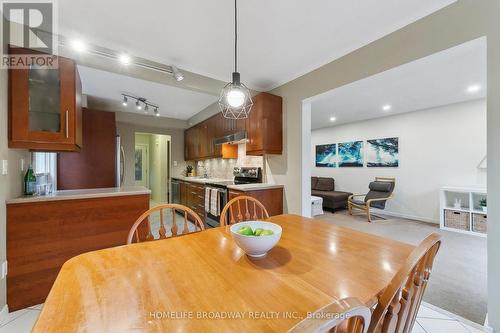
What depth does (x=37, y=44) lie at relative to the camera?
80.8 inches

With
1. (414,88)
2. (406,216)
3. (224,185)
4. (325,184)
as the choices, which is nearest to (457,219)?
(406,216)

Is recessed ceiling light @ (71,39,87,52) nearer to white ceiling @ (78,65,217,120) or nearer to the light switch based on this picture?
white ceiling @ (78,65,217,120)

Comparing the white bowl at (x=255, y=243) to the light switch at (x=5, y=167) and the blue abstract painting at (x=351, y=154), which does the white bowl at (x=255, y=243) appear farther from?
the blue abstract painting at (x=351, y=154)

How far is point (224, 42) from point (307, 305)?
2.40 m

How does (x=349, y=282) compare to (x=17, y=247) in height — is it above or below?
above

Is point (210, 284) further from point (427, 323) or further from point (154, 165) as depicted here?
point (154, 165)

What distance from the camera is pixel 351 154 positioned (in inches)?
248

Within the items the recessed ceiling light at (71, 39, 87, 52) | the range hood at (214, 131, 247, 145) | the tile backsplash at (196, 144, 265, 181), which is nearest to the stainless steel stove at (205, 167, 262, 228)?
the tile backsplash at (196, 144, 265, 181)

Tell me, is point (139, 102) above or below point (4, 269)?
above

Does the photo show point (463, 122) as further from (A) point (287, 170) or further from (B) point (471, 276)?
(A) point (287, 170)

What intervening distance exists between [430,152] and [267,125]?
4.08 m

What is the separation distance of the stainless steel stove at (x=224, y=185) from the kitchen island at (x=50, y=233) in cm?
156

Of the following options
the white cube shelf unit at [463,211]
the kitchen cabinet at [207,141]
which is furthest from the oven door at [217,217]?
the white cube shelf unit at [463,211]

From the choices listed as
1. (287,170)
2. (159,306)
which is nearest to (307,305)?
(159,306)
